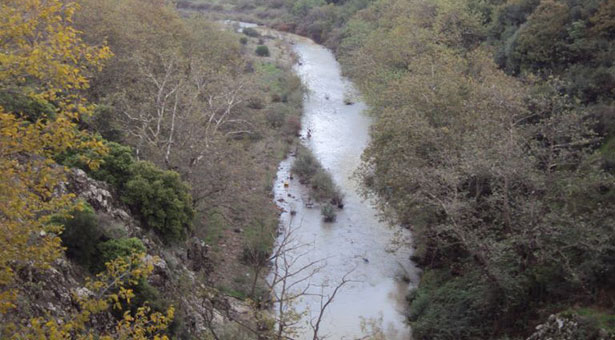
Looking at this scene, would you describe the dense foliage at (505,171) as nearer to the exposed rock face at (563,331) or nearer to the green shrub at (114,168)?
the exposed rock face at (563,331)

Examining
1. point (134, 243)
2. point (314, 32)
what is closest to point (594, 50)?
point (134, 243)

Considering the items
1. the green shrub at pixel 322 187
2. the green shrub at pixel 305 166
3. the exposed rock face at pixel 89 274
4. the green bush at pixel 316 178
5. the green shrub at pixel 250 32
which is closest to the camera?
the exposed rock face at pixel 89 274

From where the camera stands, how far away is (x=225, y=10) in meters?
79.7

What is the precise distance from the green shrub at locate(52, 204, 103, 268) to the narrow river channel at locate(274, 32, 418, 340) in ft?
18.8

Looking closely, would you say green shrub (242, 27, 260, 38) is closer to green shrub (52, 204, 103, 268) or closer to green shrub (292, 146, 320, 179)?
green shrub (292, 146, 320, 179)

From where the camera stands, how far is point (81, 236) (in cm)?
1374

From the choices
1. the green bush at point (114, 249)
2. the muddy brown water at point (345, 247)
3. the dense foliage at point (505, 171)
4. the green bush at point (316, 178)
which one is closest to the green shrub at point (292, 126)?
the muddy brown water at point (345, 247)

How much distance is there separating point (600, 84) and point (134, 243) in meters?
20.5

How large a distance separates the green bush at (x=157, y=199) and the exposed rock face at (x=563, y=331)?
37.2 feet

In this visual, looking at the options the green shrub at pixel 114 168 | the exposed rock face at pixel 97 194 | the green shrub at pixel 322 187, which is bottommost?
the exposed rock face at pixel 97 194

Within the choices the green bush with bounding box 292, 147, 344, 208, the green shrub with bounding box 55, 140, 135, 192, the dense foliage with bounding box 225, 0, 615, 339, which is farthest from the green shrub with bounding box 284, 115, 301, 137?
the green shrub with bounding box 55, 140, 135, 192

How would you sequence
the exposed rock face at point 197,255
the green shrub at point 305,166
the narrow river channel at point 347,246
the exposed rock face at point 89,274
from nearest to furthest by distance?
1. the exposed rock face at point 89,274
2. the exposed rock face at point 197,255
3. the narrow river channel at point 347,246
4. the green shrub at point 305,166

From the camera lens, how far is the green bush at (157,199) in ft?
58.0

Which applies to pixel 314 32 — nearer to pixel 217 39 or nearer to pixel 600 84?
pixel 217 39
